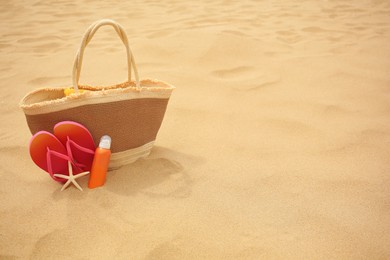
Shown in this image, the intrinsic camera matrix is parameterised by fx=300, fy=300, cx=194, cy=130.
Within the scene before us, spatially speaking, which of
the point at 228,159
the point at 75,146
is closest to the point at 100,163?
the point at 75,146

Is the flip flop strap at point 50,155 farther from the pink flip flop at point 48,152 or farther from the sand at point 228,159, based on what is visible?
the sand at point 228,159

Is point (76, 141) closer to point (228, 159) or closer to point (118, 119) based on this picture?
point (118, 119)

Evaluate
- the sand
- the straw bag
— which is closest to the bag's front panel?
the straw bag

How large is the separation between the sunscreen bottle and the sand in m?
0.04

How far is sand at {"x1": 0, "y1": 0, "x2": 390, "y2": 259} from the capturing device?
2.66 ft

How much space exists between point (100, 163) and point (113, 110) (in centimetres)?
17

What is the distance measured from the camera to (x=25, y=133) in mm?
1302

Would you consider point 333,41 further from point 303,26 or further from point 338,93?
point 338,93

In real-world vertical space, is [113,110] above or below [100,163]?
above

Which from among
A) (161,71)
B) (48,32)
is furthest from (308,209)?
(48,32)

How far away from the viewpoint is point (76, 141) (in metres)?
0.95

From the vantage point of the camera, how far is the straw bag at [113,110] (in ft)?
2.96

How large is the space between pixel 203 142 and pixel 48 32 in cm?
227

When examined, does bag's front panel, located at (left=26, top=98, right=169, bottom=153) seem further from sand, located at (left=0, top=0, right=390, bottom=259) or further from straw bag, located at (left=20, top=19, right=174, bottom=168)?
sand, located at (left=0, top=0, right=390, bottom=259)
